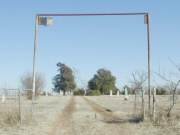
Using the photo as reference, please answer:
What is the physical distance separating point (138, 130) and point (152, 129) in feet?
2.17

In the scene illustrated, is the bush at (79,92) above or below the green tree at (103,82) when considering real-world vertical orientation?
below

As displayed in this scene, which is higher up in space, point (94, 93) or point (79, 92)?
point (79, 92)

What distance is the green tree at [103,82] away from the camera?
124m

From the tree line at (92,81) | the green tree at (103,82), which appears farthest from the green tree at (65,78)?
the green tree at (103,82)

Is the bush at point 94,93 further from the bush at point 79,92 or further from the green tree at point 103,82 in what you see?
the bush at point 79,92

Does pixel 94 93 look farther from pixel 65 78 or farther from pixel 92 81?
pixel 65 78

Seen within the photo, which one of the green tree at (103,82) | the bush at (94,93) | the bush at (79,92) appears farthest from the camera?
the bush at (79,92)

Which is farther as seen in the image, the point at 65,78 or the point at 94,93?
the point at 65,78

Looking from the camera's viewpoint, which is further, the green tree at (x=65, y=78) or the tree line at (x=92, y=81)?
the green tree at (x=65, y=78)

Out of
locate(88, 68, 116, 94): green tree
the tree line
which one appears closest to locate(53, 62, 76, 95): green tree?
the tree line

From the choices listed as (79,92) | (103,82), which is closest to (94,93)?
(103,82)

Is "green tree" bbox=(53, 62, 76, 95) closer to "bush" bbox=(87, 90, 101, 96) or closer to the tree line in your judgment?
the tree line

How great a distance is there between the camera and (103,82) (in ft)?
409

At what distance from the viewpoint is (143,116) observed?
25.0m
